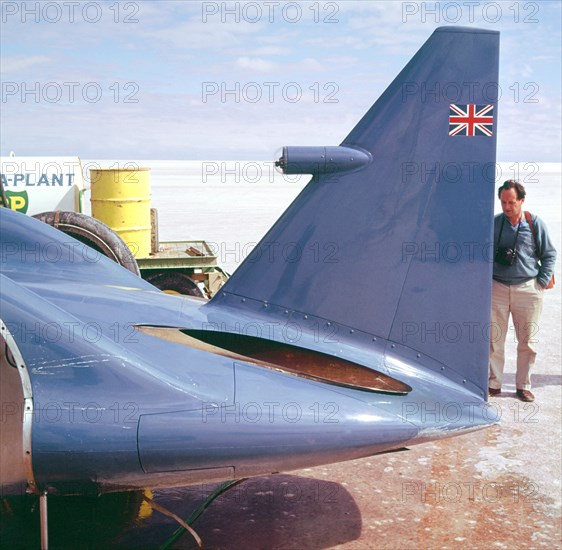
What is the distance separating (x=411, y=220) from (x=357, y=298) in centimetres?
55

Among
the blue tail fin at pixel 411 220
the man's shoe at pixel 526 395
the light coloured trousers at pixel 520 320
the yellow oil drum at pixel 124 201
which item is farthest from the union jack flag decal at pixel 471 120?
the yellow oil drum at pixel 124 201

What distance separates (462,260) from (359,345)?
777mm

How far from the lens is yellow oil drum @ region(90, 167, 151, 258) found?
1028cm

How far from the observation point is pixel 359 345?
161 inches

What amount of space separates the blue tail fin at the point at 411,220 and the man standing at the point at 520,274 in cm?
288

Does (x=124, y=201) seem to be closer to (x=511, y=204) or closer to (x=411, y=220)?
(x=511, y=204)

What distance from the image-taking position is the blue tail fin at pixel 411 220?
397cm

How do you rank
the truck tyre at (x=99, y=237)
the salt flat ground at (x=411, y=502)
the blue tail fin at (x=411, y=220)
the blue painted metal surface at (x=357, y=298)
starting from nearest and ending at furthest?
the blue painted metal surface at (x=357, y=298) → the blue tail fin at (x=411, y=220) → the salt flat ground at (x=411, y=502) → the truck tyre at (x=99, y=237)

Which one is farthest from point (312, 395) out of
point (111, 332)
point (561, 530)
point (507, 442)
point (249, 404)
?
point (507, 442)

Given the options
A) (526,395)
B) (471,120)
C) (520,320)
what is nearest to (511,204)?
(520,320)

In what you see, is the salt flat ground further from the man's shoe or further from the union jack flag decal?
the union jack flag decal

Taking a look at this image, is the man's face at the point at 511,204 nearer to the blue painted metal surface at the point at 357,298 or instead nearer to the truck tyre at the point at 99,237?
the blue painted metal surface at the point at 357,298

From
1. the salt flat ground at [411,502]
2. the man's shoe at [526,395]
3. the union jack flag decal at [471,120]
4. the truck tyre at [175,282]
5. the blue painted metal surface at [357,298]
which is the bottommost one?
the salt flat ground at [411,502]

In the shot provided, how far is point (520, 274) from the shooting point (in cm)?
684
